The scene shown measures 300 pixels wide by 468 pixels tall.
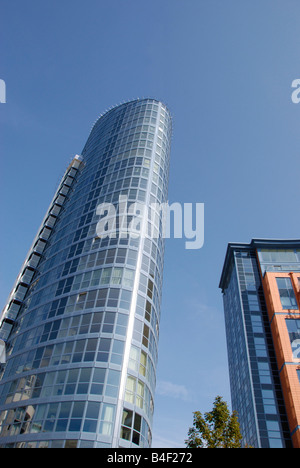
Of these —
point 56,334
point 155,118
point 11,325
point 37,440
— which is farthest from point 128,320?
point 155,118

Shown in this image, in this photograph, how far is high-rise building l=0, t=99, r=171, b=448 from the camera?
2792 centimetres

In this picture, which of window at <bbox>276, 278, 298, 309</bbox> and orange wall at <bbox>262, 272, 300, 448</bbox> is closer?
orange wall at <bbox>262, 272, 300, 448</bbox>

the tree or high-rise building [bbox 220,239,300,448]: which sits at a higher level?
high-rise building [bbox 220,239,300,448]

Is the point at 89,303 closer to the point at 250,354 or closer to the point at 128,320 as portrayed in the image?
the point at 128,320

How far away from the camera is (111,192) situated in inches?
1864

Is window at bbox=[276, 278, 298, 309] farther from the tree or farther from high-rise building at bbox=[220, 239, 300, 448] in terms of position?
the tree

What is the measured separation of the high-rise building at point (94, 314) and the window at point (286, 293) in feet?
79.5

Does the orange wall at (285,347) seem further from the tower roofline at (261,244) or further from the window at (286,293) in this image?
the tower roofline at (261,244)

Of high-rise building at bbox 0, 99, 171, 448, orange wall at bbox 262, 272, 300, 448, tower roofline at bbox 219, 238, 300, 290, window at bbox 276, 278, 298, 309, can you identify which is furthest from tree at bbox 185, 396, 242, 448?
tower roofline at bbox 219, 238, 300, 290

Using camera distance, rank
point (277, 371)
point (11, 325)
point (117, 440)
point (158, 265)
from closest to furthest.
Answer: point (117, 440) < point (158, 265) < point (11, 325) < point (277, 371)

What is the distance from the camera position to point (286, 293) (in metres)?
57.4

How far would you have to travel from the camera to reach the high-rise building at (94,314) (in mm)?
27922

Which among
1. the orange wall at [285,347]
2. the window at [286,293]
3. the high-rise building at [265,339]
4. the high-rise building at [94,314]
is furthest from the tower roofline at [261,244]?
the high-rise building at [94,314]
